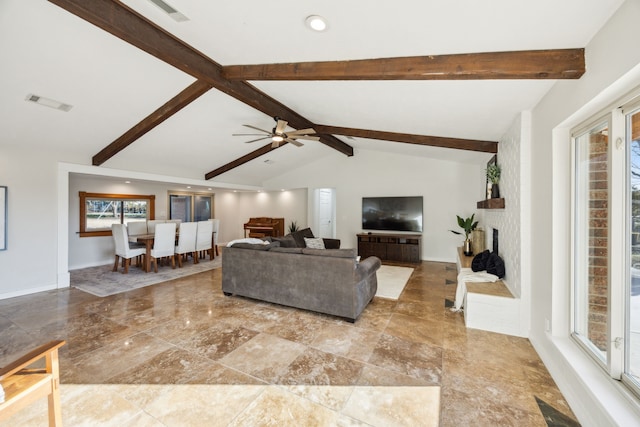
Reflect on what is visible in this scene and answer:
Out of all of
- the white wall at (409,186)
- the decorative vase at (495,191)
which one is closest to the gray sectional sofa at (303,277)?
the decorative vase at (495,191)

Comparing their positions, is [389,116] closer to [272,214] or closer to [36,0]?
[36,0]

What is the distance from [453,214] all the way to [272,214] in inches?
228

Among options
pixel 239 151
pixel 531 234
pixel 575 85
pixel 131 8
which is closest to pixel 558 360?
pixel 531 234

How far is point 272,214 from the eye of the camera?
371 inches

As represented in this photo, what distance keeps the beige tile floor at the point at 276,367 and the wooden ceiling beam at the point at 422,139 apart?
2.55 m

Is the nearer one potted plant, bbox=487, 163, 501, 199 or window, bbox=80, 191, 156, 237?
potted plant, bbox=487, 163, 501, 199

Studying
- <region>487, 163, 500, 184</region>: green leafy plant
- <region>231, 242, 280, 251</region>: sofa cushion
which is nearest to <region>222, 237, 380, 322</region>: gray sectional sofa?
<region>231, 242, 280, 251</region>: sofa cushion

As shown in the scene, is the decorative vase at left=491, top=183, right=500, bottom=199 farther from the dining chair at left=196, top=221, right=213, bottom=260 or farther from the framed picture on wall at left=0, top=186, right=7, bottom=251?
the framed picture on wall at left=0, top=186, right=7, bottom=251

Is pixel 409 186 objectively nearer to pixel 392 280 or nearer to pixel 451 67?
pixel 392 280

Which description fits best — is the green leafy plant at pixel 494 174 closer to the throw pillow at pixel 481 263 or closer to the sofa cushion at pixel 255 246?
the throw pillow at pixel 481 263

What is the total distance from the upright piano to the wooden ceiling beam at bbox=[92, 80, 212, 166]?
4768 mm

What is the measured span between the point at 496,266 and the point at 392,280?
1817 mm

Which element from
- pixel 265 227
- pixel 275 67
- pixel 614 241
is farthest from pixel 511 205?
pixel 265 227

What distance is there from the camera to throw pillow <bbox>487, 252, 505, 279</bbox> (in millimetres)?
3404
